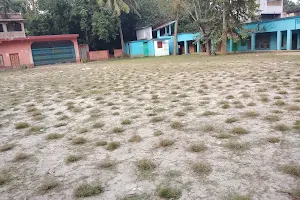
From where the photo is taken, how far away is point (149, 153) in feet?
10.7

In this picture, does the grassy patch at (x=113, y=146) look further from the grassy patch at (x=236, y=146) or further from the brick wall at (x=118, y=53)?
the brick wall at (x=118, y=53)

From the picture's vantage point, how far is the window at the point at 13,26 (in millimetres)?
31236

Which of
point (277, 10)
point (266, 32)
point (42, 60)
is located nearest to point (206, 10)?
point (266, 32)

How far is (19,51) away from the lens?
2634 cm

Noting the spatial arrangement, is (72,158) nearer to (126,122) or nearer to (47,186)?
(47,186)

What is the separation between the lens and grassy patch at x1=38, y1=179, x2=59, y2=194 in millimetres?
2598

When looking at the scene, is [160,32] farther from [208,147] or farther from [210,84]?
[208,147]

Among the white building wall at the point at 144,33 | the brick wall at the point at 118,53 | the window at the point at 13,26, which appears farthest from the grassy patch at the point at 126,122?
the white building wall at the point at 144,33

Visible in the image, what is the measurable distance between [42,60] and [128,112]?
84.6ft

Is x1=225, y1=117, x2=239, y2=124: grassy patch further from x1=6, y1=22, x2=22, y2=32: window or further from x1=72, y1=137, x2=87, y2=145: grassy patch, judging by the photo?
x1=6, y1=22, x2=22, y2=32: window

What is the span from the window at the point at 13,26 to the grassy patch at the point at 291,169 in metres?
34.4

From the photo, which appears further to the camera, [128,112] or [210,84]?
[210,84]

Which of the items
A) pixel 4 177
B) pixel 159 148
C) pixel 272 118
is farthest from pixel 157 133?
pixel 4 177

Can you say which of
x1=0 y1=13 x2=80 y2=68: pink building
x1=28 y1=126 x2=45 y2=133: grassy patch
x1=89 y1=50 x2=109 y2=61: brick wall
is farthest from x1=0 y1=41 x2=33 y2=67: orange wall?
x1=28 y1=126 x2=45 y2=133: grassy patch
